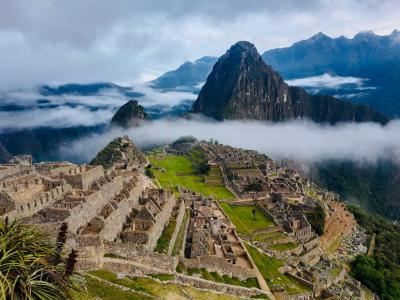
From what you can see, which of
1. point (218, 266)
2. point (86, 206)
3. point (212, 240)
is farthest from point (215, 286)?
point (86, 206)

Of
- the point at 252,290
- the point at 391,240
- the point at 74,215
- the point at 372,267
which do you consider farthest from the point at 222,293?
the point at 391,240

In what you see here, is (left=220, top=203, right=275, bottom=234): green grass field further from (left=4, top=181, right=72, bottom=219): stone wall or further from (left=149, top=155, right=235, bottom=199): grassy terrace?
(left=4, top=181, right=72, bottom=219): stone wall

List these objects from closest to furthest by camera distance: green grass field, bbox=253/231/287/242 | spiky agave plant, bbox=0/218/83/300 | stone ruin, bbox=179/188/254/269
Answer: spiky agave plant, bbox=0/218/83/300, stone ruin, bbox=179/188/254/269, green grass field, bbox=253/231/287/242

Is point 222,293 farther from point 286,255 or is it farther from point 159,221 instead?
point 286,255

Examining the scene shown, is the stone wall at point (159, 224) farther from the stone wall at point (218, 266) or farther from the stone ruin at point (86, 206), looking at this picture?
the stone wall at point (218, 266)

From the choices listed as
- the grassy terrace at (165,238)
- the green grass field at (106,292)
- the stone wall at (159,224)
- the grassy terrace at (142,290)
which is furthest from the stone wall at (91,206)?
the grassy terrace at (165,238)

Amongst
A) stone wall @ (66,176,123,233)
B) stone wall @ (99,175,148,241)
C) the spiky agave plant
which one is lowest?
stone wall @ (99,175,148,241)

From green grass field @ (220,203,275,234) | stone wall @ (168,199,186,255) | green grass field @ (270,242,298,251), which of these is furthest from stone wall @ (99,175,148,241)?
green grass field @ (270,242,298,251)
